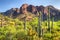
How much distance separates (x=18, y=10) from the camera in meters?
184

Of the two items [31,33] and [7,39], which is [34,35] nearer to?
[31,33]

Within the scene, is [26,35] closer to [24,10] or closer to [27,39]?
[27,39]

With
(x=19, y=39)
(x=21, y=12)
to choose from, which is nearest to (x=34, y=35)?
(x=19, y=39)

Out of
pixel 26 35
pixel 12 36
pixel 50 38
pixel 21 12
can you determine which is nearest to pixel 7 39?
pixel 12 36

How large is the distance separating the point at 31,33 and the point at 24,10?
138045 millimetres

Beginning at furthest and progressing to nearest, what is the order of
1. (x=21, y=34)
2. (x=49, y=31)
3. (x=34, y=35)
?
(x=49, y=31) < (x=21, y=34) < (x=34, y=35)

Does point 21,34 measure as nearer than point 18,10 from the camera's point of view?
Yes

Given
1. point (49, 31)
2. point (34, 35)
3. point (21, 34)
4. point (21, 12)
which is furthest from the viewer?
point (21, 12)

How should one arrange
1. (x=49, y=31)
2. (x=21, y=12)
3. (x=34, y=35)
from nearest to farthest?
(x=34, y=35) → (x=49, y=31) → (x=21, y=12)

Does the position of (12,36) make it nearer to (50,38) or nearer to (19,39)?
(19,39)

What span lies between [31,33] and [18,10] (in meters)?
145

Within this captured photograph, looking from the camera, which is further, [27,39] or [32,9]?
[32,9]

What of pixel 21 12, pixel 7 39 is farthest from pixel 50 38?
pixel 21 12

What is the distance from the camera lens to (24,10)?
178 m
